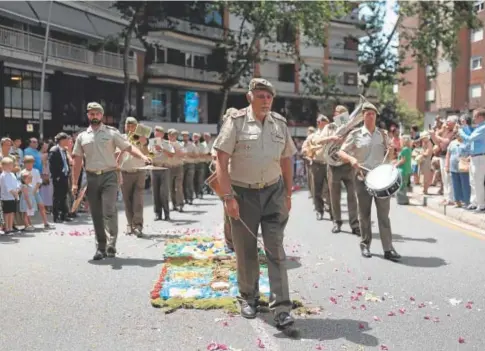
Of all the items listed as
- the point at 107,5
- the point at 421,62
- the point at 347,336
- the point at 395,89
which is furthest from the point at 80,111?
the point at 395,89

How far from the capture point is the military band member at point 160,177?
1402 cm

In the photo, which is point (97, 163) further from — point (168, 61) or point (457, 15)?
point (168, 61)

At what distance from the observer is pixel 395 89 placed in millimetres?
78375

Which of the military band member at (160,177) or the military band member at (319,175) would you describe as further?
the military band member at (160,177)

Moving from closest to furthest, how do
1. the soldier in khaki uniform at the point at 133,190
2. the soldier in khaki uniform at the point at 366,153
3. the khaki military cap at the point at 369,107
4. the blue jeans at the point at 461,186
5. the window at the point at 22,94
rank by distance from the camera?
the khaki military cap at the point at 369,107, the soldier in khaki uniform at the point at 366,153, the soldier in khaki uniform at the point at 133,190, the blue jeans at the point at 461,186, the window at the point at 22,94

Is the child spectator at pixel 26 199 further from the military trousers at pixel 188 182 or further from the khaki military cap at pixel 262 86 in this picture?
the khaki military cap at pixel 262 86

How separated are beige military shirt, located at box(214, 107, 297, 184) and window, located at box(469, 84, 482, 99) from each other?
152 feet

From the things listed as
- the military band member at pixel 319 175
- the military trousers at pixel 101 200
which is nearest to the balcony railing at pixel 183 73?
the military band member at pixel 319 175

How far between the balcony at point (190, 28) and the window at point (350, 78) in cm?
1540

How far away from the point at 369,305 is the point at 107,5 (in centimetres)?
3469

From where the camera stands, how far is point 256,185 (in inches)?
239

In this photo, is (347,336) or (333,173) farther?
(333,173)

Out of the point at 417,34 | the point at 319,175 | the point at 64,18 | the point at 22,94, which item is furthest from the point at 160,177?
the point at 417,34

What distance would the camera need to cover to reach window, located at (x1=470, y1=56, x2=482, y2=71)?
48750 millimetres
